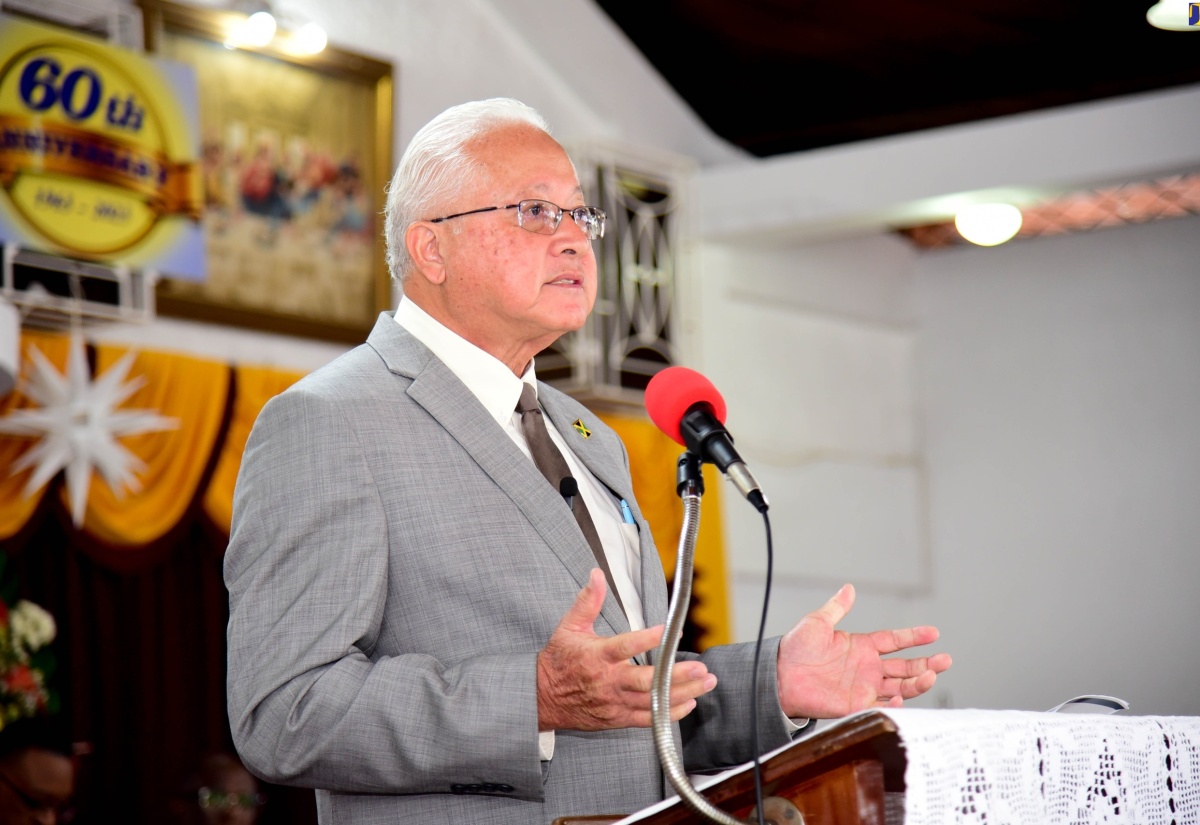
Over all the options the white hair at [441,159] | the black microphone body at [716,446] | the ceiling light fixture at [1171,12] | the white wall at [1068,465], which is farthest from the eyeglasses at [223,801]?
the white wall at [1068,465]

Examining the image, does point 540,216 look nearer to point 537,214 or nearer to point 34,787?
point 537,214

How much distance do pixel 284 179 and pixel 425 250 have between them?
4.38m

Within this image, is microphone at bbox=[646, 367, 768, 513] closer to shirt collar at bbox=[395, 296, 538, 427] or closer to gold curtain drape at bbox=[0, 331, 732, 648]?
shirt collar at bbox=[395, 296, 538, 427]

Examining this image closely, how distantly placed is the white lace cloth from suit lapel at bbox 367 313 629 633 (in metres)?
0.59

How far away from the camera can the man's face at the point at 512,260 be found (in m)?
2.14

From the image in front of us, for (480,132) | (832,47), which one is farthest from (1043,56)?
(480,132)

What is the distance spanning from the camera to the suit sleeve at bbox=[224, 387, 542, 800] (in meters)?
1.66

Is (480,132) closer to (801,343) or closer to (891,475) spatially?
(801,343)

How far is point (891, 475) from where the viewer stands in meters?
9.67

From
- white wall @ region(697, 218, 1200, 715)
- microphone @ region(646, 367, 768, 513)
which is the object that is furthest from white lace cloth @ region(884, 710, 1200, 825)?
white wall @ region(697, 218, 1200, 715)

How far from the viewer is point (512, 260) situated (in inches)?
85.0

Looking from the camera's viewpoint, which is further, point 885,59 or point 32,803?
point 885,59

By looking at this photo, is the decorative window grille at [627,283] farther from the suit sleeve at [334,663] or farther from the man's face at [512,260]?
the suit sleeve at [334,663]

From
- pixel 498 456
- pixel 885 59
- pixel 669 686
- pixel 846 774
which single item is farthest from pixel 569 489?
pixel 885 59
